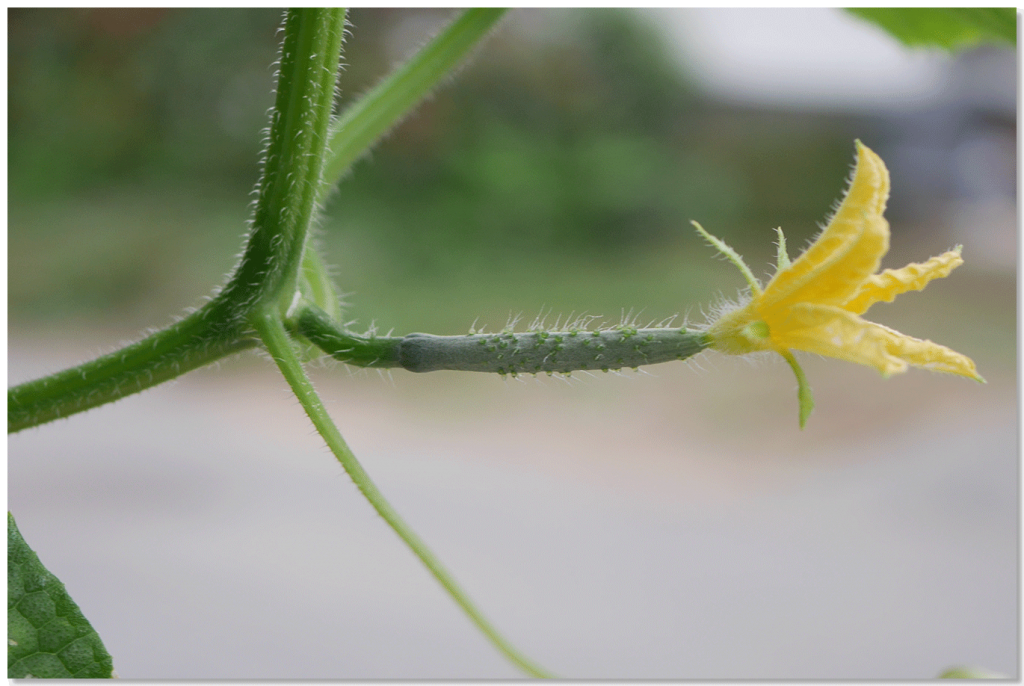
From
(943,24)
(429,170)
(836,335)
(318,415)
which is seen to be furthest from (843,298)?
(429,170)

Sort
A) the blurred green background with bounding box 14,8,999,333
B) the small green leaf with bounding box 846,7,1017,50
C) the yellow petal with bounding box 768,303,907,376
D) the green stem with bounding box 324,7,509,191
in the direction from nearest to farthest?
the yellow petal with bounding box 768,303,907,376, the green stem with bounding box 324,7,509,191, the small green leaf with bounding box 846,7,1017,50, the blurred green background with bounding box 14,8,999,333

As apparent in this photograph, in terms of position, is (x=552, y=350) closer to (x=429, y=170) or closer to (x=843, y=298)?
(x=843, y=298)

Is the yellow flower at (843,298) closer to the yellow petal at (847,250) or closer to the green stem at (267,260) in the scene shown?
the yellow petal at (847,250)

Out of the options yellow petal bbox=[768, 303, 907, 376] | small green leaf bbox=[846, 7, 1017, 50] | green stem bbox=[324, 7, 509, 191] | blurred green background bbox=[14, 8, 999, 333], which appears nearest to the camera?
yellow petal bbox=[768, 303, 907, 376]

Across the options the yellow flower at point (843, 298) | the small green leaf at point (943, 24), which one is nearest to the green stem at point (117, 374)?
the yellow flower at point (843, 298)

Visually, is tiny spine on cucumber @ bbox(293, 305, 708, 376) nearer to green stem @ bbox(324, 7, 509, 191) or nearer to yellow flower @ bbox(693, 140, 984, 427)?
yellow flower @ bbox(693, 140, 984, 427)

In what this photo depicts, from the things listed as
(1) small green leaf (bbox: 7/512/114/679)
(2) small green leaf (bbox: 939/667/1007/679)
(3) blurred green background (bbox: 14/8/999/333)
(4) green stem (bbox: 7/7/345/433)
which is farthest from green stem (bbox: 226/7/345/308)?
(3) blurred green background (bbox: 14/8/999/333)

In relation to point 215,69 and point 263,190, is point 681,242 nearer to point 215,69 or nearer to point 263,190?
point 215,69
